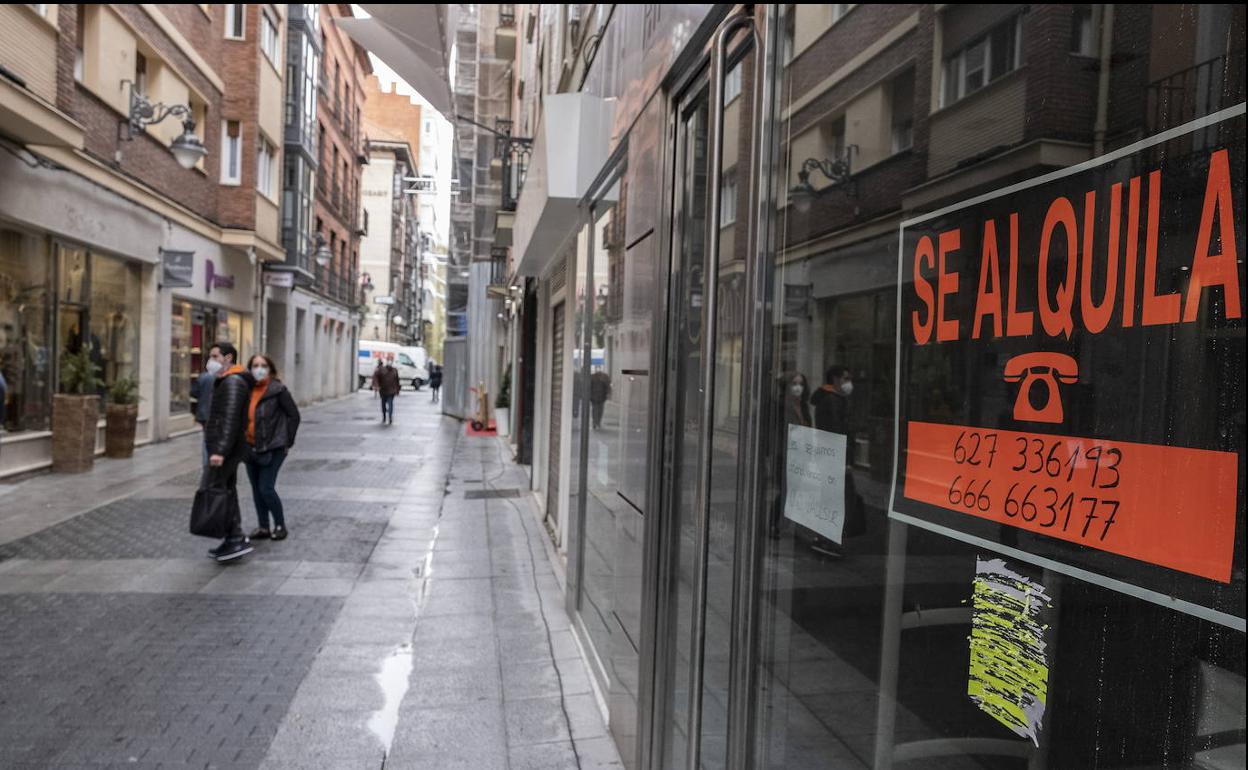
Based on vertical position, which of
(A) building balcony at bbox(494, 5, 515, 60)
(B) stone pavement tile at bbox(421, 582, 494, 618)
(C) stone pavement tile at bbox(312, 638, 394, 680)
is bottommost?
(B) stone pavement tile at bbox(421, 582, 494, 618)

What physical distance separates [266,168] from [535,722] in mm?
22062

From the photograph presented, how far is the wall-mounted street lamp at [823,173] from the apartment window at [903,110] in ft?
0.57

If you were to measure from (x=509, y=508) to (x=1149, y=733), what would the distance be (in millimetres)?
9845

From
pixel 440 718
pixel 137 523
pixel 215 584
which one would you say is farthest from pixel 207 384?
pixel 440 718

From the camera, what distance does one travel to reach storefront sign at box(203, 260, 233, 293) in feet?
65.7

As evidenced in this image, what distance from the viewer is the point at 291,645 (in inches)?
211

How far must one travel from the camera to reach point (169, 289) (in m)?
17.4

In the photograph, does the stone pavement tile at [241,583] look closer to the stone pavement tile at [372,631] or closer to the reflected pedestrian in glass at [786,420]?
the stone pavement tile at [372,631]

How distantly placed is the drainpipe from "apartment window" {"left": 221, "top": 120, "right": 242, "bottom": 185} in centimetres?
2229

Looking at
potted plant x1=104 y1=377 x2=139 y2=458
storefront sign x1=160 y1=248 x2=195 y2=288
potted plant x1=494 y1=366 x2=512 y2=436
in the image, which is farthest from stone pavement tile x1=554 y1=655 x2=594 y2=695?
potted plant x1=494 y1=366 x2=512 y2=436

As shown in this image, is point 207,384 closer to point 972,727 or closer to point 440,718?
point 440,718

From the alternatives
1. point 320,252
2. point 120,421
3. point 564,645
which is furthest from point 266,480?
point 320,252

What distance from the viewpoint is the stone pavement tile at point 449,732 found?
156 inches

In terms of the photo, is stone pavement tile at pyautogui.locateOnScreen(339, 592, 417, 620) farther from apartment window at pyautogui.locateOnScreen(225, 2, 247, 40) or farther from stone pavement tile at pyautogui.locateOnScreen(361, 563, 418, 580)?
apartment window at pyautogui.locateOnScreen(225, 2, 247, 40)
